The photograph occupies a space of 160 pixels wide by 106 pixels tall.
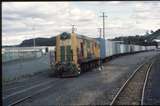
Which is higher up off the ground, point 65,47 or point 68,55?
point 65,47

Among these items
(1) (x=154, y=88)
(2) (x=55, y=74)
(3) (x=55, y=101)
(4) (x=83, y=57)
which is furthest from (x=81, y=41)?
(3) (x=55, y=101)

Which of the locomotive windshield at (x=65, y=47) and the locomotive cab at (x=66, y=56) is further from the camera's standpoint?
the locomotive windshield at (x=65, y=47)

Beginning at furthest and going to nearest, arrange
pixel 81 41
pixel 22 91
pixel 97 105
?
pixel 81 41 → pixel 22 91 → pixel 97 105

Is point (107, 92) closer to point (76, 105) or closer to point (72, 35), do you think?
point (76, 105)

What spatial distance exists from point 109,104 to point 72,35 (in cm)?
1665

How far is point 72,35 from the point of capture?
106ft

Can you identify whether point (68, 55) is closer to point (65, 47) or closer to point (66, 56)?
point (66, 56)

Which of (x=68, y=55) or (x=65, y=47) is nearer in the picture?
(x=68, y=55)

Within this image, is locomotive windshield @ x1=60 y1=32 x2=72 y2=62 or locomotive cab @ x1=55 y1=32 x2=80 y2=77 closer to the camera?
locomotive cab @ x1=55 y1=32 x2=80 y2=77

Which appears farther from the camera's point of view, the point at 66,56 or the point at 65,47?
the point at 65,47

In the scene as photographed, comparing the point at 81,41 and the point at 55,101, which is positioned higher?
the point at 81,41

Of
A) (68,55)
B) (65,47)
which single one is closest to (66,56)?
(68,55)

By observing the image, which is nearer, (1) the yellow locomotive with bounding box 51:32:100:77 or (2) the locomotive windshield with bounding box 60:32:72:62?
(1) the yellow locomotive with bounding box 51:32:100:77

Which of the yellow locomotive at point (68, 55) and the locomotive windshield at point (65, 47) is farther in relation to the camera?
the locomotive windshield at point (65, 47)
